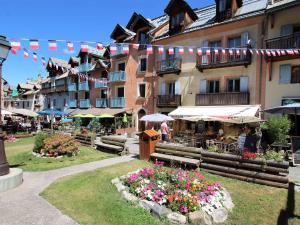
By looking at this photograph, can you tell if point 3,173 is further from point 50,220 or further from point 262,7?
point 262,7

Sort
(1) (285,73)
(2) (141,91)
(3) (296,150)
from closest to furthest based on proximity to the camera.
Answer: (3) (296,150) < (1) (285,73) < (2) (141,91)

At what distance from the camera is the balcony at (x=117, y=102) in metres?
31.0

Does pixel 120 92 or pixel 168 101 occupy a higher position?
pixel 120 92

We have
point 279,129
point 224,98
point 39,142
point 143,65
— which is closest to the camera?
point 39,142

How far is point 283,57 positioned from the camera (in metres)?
17.7

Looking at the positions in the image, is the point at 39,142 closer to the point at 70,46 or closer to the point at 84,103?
the point at 70,46

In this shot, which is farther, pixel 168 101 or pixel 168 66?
pixel 168 66

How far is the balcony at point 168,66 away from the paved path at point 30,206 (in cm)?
1711

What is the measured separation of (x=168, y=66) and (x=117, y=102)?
923cm

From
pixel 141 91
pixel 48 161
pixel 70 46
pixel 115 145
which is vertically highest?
pixel 70 46

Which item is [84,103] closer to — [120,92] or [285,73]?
[120,92]

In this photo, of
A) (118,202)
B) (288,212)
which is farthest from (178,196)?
(288,212)

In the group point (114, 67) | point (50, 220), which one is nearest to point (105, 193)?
point (50, 220)

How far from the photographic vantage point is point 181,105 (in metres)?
24.3
